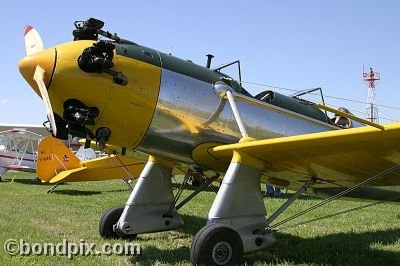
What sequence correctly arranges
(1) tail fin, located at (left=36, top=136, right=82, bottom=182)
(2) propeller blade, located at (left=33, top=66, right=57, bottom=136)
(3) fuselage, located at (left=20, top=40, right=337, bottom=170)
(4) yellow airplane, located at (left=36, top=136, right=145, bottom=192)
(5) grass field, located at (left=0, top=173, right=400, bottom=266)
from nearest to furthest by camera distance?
1. (2) propeller blade, located at (left=33, top=66, right=57, bottom=136)
2. (3) fuselage, located at (left=20, top=40, right=337, bottom=170)
3. (5) grass field, located at (left=0, top=173, right=400, bottom=266)
4. (4) yellow airplane, located at (left=36, top=136, right=145, bottom=192)
5. (1) tail fin, located at (left=36, top=136, right=82, bottom=182)

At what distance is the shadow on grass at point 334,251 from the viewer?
205 inches

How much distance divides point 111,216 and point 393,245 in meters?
4.22

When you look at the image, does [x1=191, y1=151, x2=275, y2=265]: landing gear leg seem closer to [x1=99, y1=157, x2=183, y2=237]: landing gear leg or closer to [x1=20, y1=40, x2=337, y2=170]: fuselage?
[x1=20, y1=40, x2=337, y2=170]: fuselage

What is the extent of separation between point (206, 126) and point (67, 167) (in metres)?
10.9

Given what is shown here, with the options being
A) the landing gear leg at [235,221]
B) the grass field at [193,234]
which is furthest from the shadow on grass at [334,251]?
the landing gear leg at [235,221]

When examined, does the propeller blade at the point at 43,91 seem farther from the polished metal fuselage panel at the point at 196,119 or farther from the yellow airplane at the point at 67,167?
the yellow airplane at the point at 67,167

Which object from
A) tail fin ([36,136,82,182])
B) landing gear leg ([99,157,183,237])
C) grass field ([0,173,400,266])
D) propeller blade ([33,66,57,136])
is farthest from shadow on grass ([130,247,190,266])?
tail fin ([36,136,82,182])

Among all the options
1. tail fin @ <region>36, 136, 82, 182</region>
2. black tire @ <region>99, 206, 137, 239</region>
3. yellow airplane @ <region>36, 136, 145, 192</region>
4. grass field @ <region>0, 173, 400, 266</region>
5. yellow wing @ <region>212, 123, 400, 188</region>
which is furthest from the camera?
tail fin @ <region>36, 136, 82, 182</region>

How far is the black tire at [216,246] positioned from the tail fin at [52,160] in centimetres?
1125

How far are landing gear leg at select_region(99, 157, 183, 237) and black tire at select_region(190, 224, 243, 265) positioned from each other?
1906 mm

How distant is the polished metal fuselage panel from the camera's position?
4953mm

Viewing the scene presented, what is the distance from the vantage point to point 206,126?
5.20m

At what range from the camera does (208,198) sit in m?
12.4

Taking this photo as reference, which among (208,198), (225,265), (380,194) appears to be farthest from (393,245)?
(208,198)
